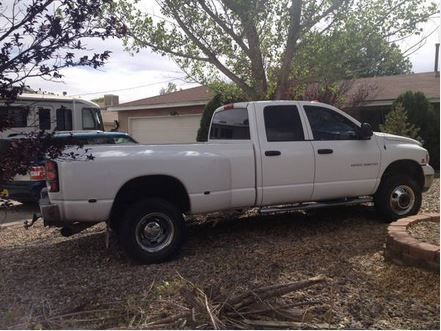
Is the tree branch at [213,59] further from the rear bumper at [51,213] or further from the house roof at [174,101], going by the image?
the house roof at [174,101]

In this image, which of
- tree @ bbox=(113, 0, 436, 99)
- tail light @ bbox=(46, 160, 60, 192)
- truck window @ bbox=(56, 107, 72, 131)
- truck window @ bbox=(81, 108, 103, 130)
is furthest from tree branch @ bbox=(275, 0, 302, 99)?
truck window @ bbox=(81, 108, 103, 130)

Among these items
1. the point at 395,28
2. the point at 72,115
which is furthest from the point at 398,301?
the point at 72,115

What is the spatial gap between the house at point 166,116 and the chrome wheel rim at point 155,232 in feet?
51.2

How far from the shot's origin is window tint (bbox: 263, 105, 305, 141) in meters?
7.01

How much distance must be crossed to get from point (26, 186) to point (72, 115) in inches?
169

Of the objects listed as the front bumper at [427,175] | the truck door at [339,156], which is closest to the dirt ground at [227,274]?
the truck door at [339,156]

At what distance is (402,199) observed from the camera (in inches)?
306

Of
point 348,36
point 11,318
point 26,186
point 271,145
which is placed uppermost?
point 348,36

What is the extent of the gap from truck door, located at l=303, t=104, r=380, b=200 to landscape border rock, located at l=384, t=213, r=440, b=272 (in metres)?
1.50

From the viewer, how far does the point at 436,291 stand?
452 centimetres

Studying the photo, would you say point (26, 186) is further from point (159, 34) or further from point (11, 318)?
point (11, 318)

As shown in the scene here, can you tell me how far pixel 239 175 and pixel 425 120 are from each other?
11252 mm

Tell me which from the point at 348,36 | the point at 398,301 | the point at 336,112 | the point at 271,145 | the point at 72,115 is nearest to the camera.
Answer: the point at 398,301

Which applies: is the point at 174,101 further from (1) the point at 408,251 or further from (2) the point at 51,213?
(1) the point at 408,251
